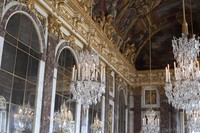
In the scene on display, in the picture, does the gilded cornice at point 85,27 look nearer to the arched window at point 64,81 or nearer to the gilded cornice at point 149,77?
the arched window at point 64,81

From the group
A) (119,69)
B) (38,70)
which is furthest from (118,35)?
(38,70)

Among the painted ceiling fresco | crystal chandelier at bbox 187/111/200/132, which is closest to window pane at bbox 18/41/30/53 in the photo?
the painted ceiling fresco

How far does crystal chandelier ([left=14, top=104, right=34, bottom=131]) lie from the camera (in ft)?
23.4

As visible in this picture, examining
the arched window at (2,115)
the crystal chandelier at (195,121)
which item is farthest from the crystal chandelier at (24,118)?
the crystal chandelier at (195,121)

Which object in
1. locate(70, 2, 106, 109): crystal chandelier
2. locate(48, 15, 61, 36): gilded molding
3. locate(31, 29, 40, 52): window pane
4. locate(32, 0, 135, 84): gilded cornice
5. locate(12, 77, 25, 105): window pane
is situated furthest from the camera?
locate(32, 0, 135, 84): gilded cornice

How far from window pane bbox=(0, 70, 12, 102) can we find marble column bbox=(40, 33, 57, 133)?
148 centimetres

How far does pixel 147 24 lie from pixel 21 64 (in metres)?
11.2

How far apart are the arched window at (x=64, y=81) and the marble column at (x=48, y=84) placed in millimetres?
558

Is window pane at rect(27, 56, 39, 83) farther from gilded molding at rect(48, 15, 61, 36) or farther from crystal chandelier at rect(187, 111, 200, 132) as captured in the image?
crystal chandelier at rect(187, 111, 200, 132)

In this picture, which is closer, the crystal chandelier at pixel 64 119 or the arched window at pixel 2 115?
the arched window at pixel 2 115

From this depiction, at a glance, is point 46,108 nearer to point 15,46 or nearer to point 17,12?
point 15,46

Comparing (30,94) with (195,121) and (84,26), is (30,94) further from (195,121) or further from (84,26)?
(195,121)

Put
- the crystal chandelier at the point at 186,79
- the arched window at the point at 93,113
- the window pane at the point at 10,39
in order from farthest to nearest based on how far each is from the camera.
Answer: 1. the arched window at the point at 93,113
2. the crystal chandelier at the point at 186,79
3. the window pane at the point at 10,39

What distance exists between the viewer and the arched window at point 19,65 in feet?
22.5
